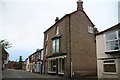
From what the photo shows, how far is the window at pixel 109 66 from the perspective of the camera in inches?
522

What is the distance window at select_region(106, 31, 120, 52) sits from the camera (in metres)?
13.3

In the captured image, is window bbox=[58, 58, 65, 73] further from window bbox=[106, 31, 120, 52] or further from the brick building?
window bbox=[106, 31, 120, 52]

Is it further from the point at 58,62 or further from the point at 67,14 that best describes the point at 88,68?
the point at 67,14

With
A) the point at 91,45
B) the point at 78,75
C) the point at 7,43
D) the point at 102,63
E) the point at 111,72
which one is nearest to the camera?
the point at 111,72

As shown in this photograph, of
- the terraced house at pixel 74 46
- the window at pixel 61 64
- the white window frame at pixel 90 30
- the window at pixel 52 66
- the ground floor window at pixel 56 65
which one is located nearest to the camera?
A: the terraced house at pixel 74 46

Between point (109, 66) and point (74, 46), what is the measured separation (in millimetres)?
7923

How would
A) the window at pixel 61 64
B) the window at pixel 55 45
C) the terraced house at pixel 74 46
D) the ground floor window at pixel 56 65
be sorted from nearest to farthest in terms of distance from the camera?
the terraced house at pixel 74 46 → the window at pixel 61 64 → the ground floor window at pixel 56 65 → the window at pixel 55 45

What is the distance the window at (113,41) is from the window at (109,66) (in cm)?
114

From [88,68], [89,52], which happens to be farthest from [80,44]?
[88,68]

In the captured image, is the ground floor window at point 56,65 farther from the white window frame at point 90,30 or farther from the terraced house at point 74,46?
the white window frame at point 90,30

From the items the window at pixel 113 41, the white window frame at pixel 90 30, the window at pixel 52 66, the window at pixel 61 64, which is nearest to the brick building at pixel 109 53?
the window at pixel 113 41

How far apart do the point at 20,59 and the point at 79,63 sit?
71.6 metres

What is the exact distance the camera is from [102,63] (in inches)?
564

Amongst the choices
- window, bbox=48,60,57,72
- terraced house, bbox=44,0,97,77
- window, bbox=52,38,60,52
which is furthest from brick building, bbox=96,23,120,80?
window, bbox=48,60,57,72
